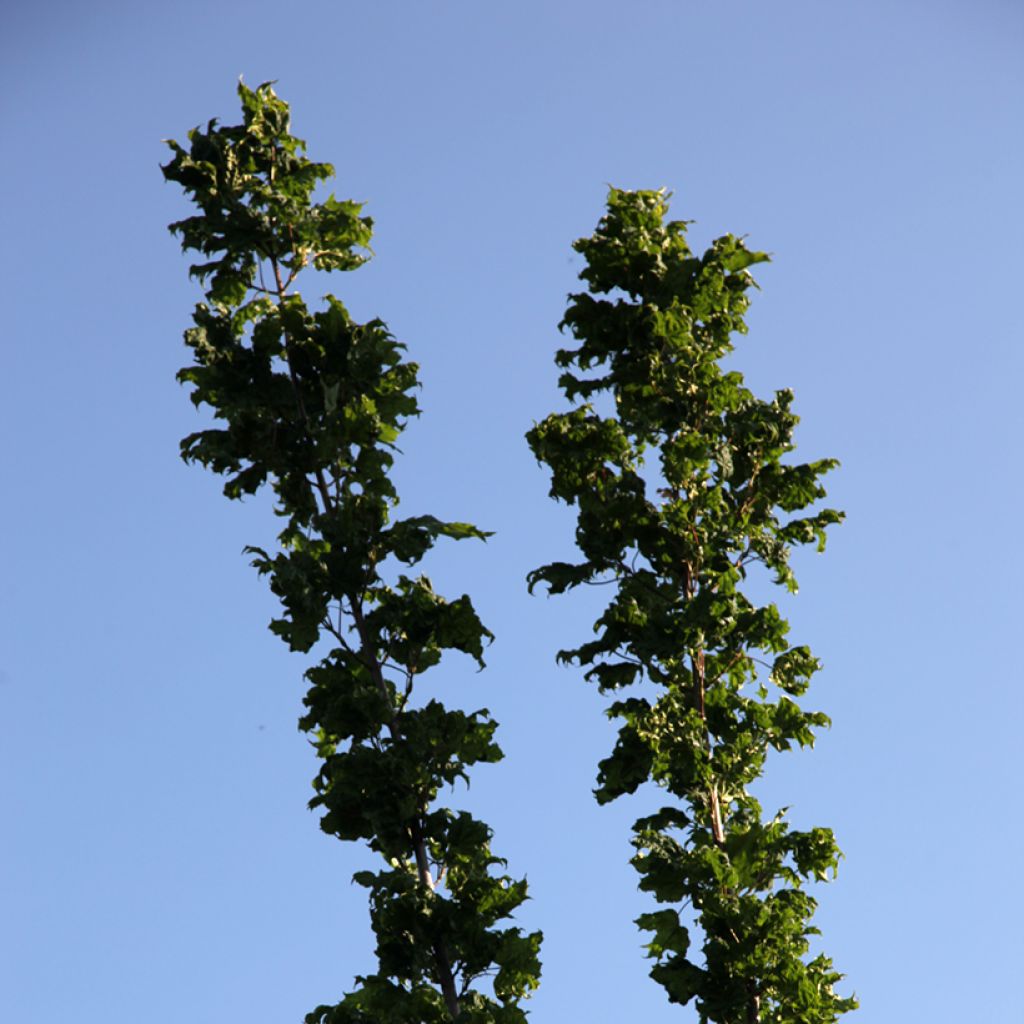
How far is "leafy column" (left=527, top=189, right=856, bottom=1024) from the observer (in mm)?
14352

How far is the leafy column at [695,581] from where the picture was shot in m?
14.4

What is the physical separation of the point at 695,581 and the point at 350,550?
4255 millimetres

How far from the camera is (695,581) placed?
16344mm

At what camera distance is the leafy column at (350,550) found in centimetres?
1351

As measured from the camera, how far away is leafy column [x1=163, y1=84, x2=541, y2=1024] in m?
13.5

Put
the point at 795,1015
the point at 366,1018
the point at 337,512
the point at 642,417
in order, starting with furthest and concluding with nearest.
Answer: the point at 642,417, the point at 337,512, the point at 795,1015, the point at 366,1018

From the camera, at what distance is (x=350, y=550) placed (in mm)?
14656

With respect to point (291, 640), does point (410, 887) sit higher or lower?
lower

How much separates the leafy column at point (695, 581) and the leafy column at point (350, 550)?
6.90 feet

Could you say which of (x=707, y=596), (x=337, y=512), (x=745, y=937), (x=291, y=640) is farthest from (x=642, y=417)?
(x=745, y=937)

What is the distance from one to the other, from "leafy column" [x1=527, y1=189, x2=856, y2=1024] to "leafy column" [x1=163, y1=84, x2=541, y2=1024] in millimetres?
2104

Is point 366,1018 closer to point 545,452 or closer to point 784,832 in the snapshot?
A: point 784,832

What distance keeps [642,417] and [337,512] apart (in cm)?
389

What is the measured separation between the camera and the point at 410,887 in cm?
1351
